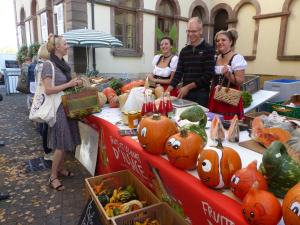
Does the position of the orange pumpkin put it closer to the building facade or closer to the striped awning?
the striped awning

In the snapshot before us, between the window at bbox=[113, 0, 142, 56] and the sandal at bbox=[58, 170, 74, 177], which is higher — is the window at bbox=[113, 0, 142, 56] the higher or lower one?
the higher one

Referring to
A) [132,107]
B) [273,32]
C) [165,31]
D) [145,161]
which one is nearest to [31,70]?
[132,107]

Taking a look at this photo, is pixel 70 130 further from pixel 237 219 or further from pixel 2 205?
pixel 237 219

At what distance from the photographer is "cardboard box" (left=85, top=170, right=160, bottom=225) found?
190 cm

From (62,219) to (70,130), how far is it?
983 millimetres

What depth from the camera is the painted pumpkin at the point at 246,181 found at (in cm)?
113

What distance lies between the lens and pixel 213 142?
1901mm

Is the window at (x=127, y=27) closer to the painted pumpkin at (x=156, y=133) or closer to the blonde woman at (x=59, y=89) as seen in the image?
the blonde woman at (x=59, y=89)

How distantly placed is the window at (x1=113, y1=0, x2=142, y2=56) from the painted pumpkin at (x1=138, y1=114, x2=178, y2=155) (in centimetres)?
743

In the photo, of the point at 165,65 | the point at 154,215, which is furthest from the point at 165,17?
the point at 154,215

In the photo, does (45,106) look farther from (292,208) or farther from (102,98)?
(292,208)

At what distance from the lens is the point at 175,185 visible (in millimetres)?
1520

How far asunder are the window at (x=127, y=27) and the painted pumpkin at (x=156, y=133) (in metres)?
7.43

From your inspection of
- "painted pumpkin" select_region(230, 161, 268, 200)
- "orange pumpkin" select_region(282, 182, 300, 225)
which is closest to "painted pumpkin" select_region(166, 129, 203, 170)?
"painted pumpkin" select_region(230, 161, 268, 200)
